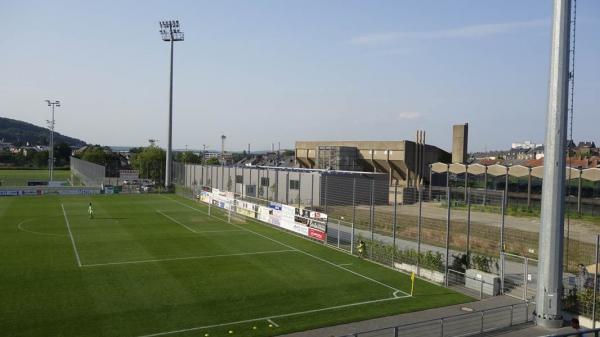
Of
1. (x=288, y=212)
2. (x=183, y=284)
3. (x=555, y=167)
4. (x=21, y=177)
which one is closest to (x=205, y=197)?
(x=288, y=212)

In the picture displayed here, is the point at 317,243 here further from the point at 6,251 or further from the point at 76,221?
the point at 76,221

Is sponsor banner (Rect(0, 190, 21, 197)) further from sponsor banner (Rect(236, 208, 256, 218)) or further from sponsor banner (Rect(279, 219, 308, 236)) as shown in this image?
sponsor banner (Rect(279, 219, 308, 236))

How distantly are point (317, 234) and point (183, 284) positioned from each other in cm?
1307

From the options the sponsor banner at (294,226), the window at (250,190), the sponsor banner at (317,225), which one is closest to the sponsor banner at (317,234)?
the sponsor banner at (317,225)

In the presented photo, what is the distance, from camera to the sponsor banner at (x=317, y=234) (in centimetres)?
3318

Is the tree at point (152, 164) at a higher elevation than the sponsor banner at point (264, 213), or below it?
higher

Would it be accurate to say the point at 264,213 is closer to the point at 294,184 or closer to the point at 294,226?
the point at 294,226

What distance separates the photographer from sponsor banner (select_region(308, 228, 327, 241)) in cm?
3318

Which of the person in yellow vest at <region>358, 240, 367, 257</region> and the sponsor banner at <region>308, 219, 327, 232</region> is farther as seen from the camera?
the sponsor banner at <region>308, 219, 327, 232</region>

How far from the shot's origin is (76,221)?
41.5 metres

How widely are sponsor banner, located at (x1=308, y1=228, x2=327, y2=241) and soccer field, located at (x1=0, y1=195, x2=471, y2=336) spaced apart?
570mm

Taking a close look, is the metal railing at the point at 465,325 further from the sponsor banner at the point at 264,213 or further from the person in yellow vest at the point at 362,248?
the sponsor banner at the point at 264,213

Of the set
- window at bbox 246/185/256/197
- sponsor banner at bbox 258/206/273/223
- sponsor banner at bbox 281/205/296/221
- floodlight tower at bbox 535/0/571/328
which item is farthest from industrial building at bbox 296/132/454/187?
floodlight tower at bbox 535/0/571/328

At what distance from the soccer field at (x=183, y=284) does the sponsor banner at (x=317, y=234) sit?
570 mm
